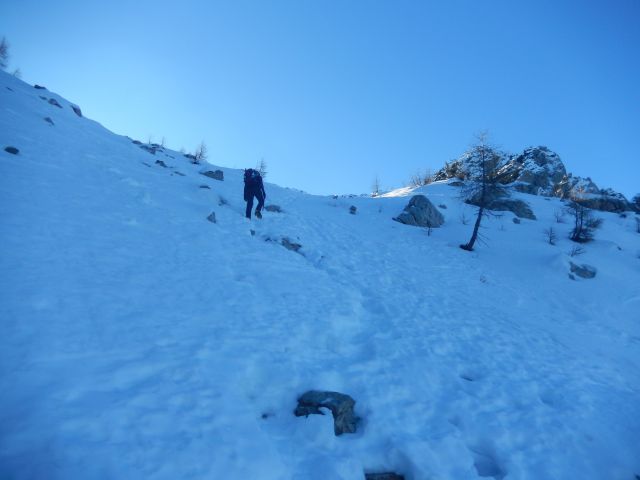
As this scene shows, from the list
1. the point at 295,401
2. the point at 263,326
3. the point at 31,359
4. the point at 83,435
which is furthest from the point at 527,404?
the point at 31,359

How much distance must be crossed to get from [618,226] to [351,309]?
28649 millimetres

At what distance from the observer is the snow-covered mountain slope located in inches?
140

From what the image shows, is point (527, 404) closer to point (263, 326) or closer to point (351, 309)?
point (351, 309)

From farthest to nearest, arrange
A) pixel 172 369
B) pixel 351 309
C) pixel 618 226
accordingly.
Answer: pixel 618 226 → pixel 351 309 → pixel 172 369

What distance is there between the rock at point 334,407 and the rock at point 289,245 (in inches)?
313

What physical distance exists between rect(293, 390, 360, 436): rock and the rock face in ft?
61.2

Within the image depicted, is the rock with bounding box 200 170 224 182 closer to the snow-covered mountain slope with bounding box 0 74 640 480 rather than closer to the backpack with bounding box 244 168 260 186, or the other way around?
the backpack with bounding box 244 168 260 186

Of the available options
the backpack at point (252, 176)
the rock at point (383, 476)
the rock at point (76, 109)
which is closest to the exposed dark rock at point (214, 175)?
the backpack at point (252, 176)

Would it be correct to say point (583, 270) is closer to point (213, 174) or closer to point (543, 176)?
point (213, 174)

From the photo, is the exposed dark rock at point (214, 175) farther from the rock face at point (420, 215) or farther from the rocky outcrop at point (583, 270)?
the rocky outcrop at point (583, 270)

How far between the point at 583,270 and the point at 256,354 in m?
16.9

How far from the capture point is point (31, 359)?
3936mm

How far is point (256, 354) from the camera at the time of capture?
5426mm

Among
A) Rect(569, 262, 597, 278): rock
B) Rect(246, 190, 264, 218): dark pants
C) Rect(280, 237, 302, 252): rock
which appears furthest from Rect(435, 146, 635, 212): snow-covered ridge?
Rect(280, 237, 302, 252): rock
